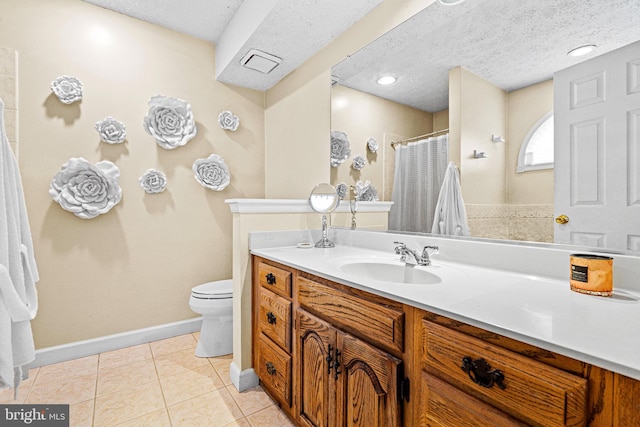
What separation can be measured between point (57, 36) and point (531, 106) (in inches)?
114

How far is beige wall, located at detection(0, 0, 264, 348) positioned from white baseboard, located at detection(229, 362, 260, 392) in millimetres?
995

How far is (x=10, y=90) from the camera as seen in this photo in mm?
1922

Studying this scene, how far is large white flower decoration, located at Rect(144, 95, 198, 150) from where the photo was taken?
2.33 m

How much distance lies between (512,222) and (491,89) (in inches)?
22.1

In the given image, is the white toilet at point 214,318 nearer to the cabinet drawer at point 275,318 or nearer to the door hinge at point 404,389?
the cabinet drawer at point 275,318

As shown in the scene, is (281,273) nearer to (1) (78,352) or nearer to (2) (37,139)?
(1) (78,352)

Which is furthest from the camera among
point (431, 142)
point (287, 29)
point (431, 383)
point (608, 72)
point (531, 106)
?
point (287, 29)

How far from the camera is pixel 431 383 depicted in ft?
2.54

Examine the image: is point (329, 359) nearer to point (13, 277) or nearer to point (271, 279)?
point (271, 279)

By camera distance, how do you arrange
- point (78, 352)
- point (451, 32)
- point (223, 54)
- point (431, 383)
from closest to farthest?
point (431, 383), point (451, 32), point (78, 352), point (223, 54)

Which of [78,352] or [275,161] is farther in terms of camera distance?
[275,161]

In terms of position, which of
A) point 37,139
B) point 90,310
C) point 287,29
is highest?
point 287,29

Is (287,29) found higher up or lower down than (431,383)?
higher up

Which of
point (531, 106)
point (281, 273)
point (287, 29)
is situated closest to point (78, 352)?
point (281, 273)
